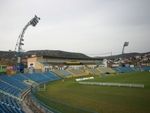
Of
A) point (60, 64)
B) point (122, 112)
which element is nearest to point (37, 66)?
point (60, 64)

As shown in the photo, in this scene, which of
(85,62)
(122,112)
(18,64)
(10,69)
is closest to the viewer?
(122,112)

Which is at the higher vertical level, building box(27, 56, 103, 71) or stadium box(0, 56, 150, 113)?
building box(27, 56, 103, 71)

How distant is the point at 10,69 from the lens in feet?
161

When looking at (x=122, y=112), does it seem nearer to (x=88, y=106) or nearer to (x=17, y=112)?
(x=88, y=106)

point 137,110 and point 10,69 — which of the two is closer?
point 137,110

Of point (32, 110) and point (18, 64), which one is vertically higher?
point (18, 64)

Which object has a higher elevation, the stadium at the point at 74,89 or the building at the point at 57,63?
the building at the point at 57,63

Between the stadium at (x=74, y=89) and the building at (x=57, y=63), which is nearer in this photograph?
the stadium at (x=74, y=89)

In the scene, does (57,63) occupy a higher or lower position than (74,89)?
higher

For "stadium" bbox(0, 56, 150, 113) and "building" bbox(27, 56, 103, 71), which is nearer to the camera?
"stadium" bbox(0, 56, 150, 113)

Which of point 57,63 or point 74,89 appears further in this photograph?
point 57,63

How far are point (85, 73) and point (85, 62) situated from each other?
61.5 feet

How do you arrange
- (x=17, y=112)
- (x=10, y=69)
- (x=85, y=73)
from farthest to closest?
(x=85, y=73) → (x=10, y=69) → (x=17, y=112)

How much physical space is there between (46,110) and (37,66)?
55.9 m
